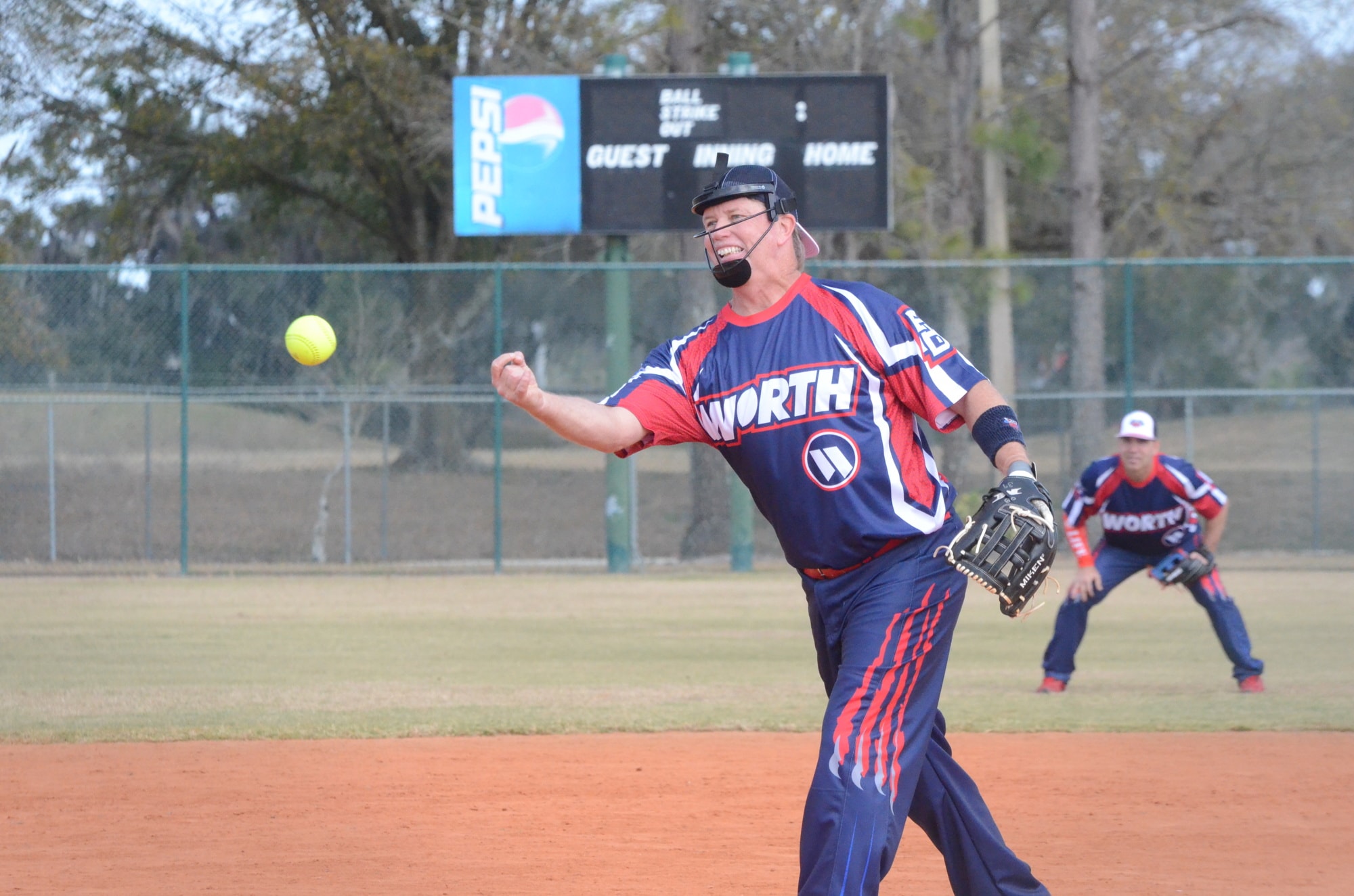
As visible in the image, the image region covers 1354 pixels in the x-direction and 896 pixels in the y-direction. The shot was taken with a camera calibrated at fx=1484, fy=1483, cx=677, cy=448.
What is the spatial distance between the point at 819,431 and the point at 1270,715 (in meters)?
5.08

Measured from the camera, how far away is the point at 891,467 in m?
3.52

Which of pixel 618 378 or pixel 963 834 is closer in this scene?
pixel 963 834

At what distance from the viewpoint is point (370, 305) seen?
17594 millimetres

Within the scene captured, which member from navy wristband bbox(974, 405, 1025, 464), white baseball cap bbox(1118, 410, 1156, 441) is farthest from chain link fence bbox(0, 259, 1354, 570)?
navy wristband bbox(974, 405, 1025, 464)

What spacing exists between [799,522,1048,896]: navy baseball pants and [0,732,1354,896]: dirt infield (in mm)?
898

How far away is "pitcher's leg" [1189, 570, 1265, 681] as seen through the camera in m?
8.25

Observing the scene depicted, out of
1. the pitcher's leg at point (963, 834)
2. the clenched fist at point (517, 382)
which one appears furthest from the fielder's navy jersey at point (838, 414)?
the pitcher's leg at point (963, 834)

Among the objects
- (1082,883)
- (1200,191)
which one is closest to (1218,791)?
(1082,883)

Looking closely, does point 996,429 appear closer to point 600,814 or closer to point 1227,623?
point 600,814

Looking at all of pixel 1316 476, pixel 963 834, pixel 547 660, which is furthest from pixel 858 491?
pixel 1316 476

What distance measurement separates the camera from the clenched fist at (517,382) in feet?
11.6

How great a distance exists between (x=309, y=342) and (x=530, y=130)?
392 inches

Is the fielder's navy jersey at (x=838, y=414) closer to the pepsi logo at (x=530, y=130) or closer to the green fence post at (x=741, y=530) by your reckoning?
the green fence post at (x=741, y=530)

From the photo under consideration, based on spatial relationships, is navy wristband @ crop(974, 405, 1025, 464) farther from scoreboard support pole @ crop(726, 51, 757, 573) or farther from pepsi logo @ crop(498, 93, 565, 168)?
pepsi logo @ crop(498, 93, 565, 168)
